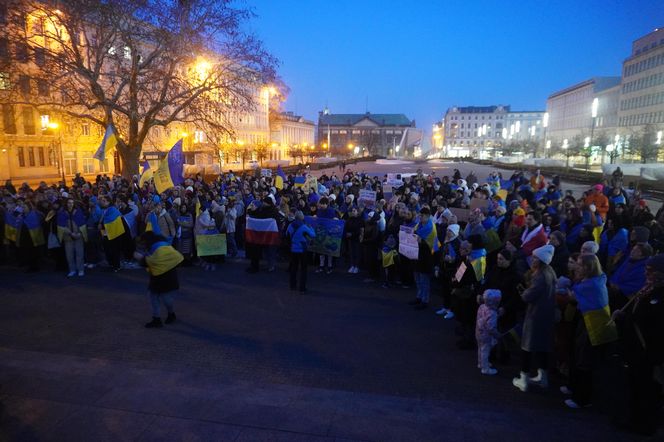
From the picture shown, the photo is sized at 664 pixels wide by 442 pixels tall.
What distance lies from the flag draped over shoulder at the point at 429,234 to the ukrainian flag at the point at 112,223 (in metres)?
7.06

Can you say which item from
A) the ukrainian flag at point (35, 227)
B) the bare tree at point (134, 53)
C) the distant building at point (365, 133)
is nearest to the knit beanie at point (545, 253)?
the ukrainian flag at point (35, 227)

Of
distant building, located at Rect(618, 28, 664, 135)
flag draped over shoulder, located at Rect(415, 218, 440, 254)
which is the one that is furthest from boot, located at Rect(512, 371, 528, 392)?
distant building, located at Rect(618, 28, 664, 135)

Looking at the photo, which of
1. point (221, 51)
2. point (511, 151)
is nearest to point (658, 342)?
point (221, 51)

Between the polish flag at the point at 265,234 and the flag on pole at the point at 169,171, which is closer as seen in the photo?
the polish flag at the point at 265,234

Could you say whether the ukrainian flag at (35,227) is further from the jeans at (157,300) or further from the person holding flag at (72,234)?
the jeans at (157,300)

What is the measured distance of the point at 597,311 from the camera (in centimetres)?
496

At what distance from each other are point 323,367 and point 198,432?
77.1 inches

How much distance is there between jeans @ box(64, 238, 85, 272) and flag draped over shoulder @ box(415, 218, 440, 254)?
25.4 feet

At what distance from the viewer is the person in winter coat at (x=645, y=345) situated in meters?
4.26

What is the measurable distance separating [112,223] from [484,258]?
846cm

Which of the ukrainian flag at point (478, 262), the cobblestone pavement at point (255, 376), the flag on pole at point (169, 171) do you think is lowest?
the cobblestone pavement at point (255, 376)

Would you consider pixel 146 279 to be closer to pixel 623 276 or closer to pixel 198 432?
pixel 198 432

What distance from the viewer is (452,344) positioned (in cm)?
678

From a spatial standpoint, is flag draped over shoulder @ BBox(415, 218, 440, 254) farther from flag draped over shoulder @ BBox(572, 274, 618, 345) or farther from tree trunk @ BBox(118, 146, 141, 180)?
tree trunk @ BBox(118, 146, 141, 180)
